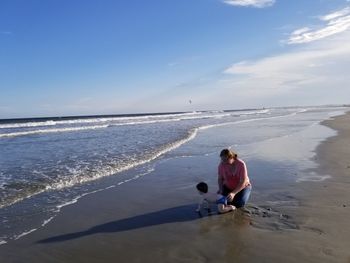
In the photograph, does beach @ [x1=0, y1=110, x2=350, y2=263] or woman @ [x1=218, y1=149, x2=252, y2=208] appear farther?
woman @ [x1=218, y1=149, x2=252, y2=208]

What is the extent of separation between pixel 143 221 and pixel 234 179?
5.99 ft

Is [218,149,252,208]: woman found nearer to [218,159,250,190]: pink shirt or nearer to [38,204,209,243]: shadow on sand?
[218,159,250,190]: pink shirt

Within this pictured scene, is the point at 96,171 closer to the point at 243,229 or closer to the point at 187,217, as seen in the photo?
the point at 187,217

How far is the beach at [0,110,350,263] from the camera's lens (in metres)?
5.34

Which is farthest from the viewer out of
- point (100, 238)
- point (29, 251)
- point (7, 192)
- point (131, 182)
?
point (131, 182)

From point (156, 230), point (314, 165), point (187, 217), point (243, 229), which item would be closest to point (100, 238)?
point (156, 230)

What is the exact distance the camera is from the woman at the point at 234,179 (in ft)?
24.7

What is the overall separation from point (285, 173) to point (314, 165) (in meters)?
1.55

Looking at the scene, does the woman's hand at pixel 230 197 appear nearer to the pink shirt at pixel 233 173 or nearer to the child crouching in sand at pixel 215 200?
the child crouching in sand at pixel 215 200

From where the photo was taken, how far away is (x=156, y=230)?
21.1 feet

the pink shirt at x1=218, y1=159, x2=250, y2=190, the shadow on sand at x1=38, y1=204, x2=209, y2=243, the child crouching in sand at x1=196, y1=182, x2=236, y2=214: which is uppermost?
the pink shirt at x1=218, y1=159, x2=250, y2=190

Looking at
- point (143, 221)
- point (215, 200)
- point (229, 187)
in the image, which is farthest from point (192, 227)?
point (229, 187)

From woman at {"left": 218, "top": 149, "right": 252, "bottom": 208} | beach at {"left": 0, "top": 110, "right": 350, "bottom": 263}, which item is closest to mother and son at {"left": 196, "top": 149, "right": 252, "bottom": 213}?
woman at {"left": 218, "top": 149, "right": 252, "bottom": 208}

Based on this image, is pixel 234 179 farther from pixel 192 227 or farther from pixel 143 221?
pixel 143 221
